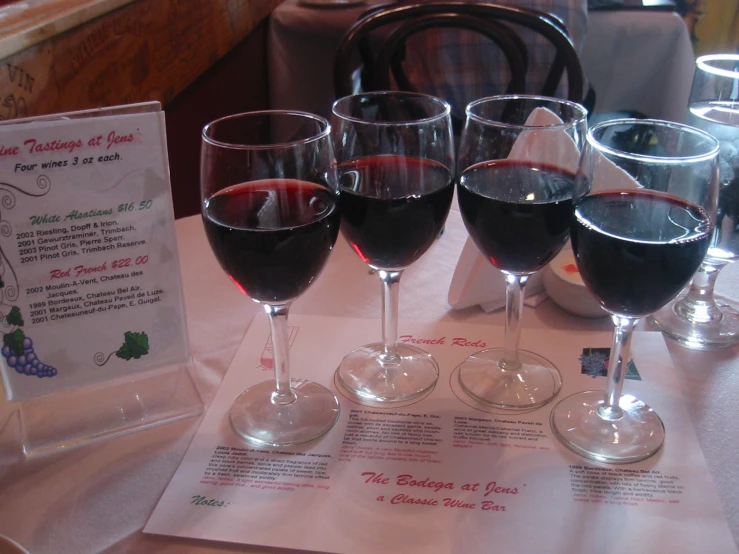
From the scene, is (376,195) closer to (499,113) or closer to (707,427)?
(499,113)

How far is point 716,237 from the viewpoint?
0.75m

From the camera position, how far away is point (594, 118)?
2.68 metres

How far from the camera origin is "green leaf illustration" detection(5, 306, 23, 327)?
600 millimetres

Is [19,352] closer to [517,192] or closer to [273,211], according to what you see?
[273,211]

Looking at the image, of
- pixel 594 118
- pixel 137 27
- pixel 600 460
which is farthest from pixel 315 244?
pixel 594 118

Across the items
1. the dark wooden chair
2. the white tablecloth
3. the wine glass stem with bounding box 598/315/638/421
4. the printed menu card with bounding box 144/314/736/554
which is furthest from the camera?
the white tablecloth

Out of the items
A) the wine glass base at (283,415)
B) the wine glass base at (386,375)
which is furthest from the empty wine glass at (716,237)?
the wine glass base at (283,415)

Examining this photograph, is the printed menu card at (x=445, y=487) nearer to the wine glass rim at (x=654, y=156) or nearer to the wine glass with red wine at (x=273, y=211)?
the wine glass with red wine at (x=273, y=211)

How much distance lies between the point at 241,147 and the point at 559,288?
435mm

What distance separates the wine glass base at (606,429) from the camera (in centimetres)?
60

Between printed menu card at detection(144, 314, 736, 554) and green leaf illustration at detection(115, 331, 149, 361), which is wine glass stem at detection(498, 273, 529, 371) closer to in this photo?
printed menu card at detection(144, 314, 736, 554)

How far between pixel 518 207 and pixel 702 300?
0.35 meters

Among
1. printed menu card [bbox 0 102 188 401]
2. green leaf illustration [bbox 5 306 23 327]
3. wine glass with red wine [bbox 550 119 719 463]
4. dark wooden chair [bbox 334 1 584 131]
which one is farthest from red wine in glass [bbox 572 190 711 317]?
dark wooden chair [bbox 334 1 584 131]

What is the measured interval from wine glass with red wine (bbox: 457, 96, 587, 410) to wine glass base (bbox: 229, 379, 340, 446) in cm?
15
